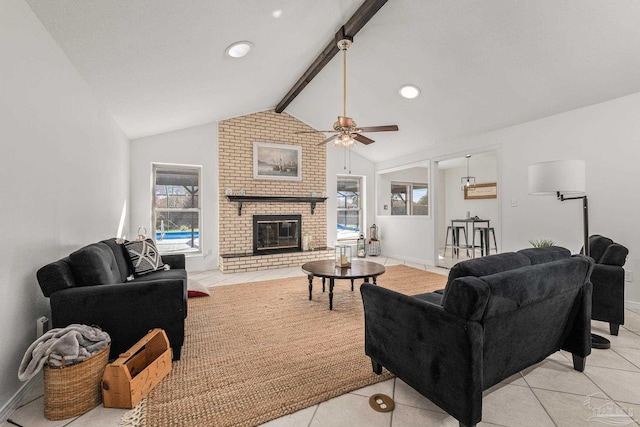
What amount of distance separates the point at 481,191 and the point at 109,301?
26.4 ft

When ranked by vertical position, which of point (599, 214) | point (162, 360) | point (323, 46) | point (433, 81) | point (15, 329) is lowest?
point (162, 360)

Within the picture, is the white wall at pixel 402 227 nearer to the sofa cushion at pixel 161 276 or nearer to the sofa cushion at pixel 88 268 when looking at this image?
the sofa cushion at pixel 161 276

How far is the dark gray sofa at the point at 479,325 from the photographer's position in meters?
1.28

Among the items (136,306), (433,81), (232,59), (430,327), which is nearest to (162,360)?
(136,306)

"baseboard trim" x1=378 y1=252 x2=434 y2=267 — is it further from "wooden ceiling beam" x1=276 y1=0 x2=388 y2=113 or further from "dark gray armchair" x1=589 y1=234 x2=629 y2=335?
"wooden ceiling beam" x1=276 y1=0 x2=388 y2=113

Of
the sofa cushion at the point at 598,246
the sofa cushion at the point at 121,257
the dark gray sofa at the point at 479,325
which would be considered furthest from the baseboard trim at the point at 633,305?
the sofa cushion at the point at 121,257

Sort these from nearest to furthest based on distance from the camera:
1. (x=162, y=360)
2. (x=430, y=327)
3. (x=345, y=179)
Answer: (x=430, y=327), (x=162, y=360), (x=345, y=179)

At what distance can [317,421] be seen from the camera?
1.49m

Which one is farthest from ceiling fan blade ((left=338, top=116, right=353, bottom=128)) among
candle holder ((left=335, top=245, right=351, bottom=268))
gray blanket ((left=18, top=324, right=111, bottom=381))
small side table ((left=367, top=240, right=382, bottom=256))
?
small side table ((left=367, top=240, right=382, bottom=256))

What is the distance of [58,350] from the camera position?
4.91 feet

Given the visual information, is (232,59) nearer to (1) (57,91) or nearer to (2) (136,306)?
(1) (57,91)

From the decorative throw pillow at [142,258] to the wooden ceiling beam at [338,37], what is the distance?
3141 mm

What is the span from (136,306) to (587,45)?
Result: 440 centimetres

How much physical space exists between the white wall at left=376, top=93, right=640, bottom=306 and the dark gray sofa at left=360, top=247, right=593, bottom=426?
6.83 feet
